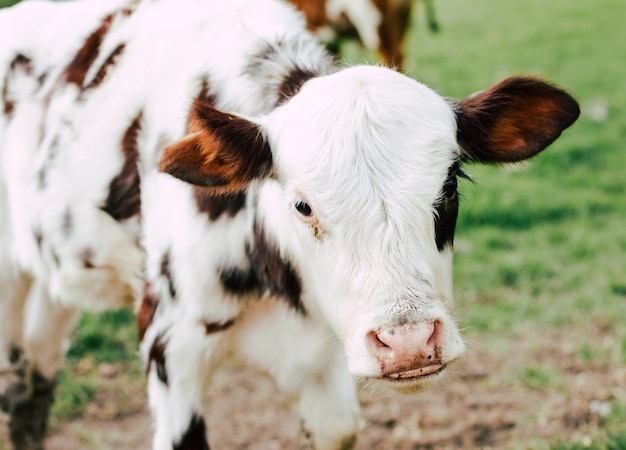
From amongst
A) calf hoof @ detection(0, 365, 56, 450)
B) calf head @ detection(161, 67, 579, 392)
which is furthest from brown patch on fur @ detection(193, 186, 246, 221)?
calf hoof @ detection(0, 365, 56, 450)

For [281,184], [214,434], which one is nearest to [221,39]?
[281,184]

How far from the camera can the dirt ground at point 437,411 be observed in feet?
14.3

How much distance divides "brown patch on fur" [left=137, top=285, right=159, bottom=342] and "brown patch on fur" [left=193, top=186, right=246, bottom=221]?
385 mm

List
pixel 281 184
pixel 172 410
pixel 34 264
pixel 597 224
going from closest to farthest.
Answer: pixel 281 184 < pixel 172 410 < pixel 34 264 < pixel 597 224

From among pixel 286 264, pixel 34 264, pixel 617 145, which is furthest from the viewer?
pixel 617 145

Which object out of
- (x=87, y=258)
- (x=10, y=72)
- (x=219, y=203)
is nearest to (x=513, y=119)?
(x=219, y=203)

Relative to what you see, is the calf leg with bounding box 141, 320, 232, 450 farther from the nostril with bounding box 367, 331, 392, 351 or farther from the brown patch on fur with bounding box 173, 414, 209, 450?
the nostril with bounding box 367, 331, 392, 351

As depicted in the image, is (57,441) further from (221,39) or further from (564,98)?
(564,98)

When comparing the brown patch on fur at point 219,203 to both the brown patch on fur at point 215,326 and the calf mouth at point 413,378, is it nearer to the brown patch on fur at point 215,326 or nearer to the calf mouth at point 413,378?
the brown patch on fur at point 215,326

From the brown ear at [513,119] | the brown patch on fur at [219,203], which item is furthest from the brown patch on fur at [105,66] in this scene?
the brown ear at [513,119]

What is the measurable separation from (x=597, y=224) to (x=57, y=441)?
404cm

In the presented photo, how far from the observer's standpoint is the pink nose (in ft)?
7.64

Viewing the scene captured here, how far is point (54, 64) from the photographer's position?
3.70 meters

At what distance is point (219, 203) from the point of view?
10.0 ft
